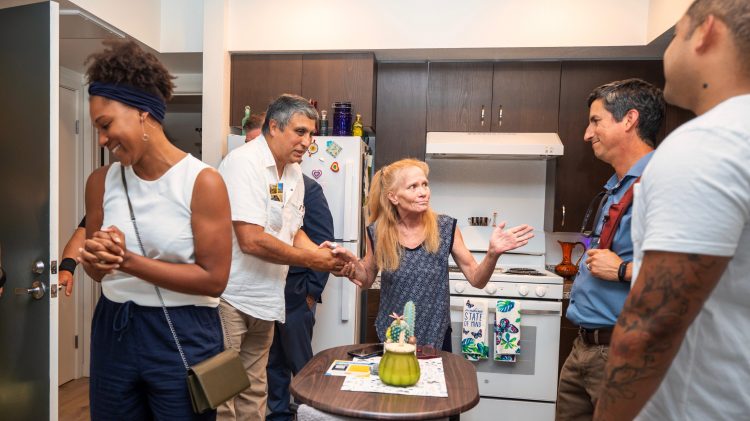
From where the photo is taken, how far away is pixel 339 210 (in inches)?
122

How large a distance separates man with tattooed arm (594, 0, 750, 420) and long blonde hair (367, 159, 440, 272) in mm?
1301

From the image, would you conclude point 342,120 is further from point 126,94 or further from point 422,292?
point 126,94

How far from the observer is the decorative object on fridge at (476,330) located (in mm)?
3014

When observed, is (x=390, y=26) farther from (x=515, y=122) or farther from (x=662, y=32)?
(x=662, y=32)

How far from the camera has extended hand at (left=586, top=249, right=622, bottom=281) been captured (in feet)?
5.12

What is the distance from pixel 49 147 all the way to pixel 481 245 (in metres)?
2.71

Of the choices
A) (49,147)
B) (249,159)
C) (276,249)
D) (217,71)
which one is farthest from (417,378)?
(217,71)

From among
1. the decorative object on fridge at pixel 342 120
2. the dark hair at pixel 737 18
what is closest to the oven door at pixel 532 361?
the decorative object on fridge at pixel 342 120

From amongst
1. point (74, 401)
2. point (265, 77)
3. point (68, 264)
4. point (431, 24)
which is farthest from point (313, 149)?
point (74, 401)

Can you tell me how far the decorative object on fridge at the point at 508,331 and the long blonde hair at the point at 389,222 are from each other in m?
1.13

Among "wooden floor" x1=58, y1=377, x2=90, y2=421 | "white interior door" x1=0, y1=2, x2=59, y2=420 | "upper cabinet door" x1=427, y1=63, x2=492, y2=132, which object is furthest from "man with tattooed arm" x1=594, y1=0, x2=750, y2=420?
"wooden floor" x1=58, y1=377, x2=90, y2=421

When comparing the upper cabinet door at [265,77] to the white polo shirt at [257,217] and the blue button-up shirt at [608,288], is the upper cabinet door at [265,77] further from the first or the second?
the blue button-up shirt at [608,288]

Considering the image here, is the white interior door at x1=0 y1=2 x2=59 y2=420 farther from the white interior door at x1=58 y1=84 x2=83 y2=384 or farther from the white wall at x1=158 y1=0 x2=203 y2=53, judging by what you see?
the white interior door at x1=58 y1=84 x2=83 y2=384

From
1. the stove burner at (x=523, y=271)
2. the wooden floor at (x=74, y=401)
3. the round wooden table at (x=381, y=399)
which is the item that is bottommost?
the wooden floor at (x=74, y=401)
